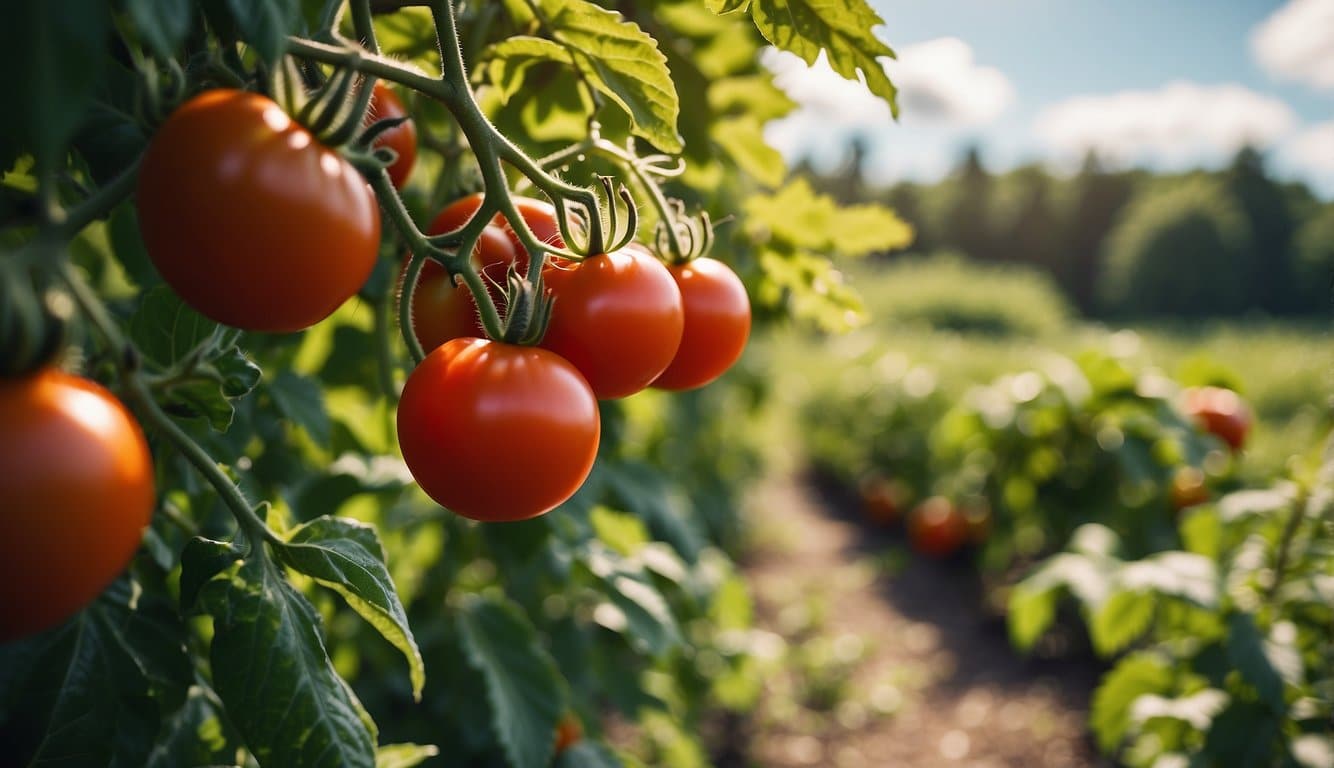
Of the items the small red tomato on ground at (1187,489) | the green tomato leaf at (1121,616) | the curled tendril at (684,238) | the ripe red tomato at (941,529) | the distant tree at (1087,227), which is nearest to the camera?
the curled tendril at (684,238)

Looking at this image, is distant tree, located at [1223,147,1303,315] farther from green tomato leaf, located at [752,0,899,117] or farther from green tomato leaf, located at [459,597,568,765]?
green tomato leaf, located at [752,0,899,117]

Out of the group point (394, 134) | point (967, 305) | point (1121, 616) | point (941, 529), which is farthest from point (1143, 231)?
point (394, 134)

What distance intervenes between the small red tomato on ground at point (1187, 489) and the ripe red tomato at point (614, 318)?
2.94 metres

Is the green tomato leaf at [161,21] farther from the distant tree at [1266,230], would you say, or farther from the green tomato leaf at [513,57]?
the distant tree at [1266,230]

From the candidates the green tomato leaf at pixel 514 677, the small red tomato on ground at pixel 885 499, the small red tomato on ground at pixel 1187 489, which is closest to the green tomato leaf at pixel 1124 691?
the small red tomato on ground at pixel 1187 489

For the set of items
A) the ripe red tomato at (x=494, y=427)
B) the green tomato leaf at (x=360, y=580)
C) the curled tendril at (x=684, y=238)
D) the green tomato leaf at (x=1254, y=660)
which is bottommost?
the green tomato leaf at (x=360, y=580)

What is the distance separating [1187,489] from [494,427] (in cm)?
322

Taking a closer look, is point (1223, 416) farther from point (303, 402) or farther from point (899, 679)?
point (303, 402)

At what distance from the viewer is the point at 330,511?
113cm

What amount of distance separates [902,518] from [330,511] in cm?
559

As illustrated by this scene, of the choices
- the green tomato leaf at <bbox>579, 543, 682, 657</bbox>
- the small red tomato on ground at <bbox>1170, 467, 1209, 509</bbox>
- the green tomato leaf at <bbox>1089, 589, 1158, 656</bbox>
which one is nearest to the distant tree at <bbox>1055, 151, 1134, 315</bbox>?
the small red tomato on ground at <bbox>1170, 467, 1209, 509</bbox>

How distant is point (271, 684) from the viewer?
0.60 meters

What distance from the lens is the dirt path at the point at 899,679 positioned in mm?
3338

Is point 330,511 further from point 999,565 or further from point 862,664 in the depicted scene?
point 999,565
